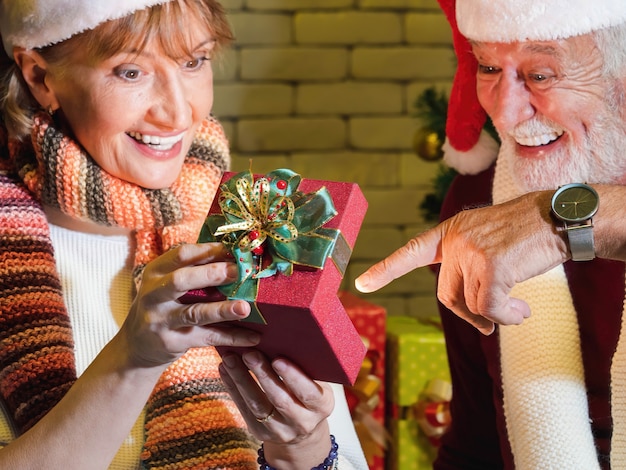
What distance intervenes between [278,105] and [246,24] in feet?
0.88

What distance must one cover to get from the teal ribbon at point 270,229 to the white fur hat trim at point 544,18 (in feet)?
1.68

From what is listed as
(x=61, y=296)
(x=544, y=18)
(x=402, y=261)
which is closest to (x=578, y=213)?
(x=402, y=261)

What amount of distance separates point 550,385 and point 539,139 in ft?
1.38

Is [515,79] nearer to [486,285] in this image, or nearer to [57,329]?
[486,285]

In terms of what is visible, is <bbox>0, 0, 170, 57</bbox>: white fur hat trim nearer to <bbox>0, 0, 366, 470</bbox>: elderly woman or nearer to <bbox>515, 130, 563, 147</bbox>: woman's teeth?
<bbox>0, 0, 366, 470</bbox>: elderly woman

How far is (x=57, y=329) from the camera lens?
1438 millimetres

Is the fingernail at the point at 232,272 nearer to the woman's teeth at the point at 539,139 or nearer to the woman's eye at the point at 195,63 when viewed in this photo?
the woman's eye at the point at 195,63

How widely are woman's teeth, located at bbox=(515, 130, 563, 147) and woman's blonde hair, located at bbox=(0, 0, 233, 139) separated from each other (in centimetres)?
54

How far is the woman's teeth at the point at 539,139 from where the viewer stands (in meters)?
1.49

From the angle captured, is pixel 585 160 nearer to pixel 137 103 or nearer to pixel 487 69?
pixel 487 69

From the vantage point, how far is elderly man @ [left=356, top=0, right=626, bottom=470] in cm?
124

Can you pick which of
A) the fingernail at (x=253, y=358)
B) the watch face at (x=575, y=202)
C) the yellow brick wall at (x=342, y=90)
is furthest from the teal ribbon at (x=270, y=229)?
the yellow brick wall at (x=342, y=90)

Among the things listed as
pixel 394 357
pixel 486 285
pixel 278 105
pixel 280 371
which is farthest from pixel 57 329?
pixel 278 105

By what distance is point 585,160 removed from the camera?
4.86 feet
